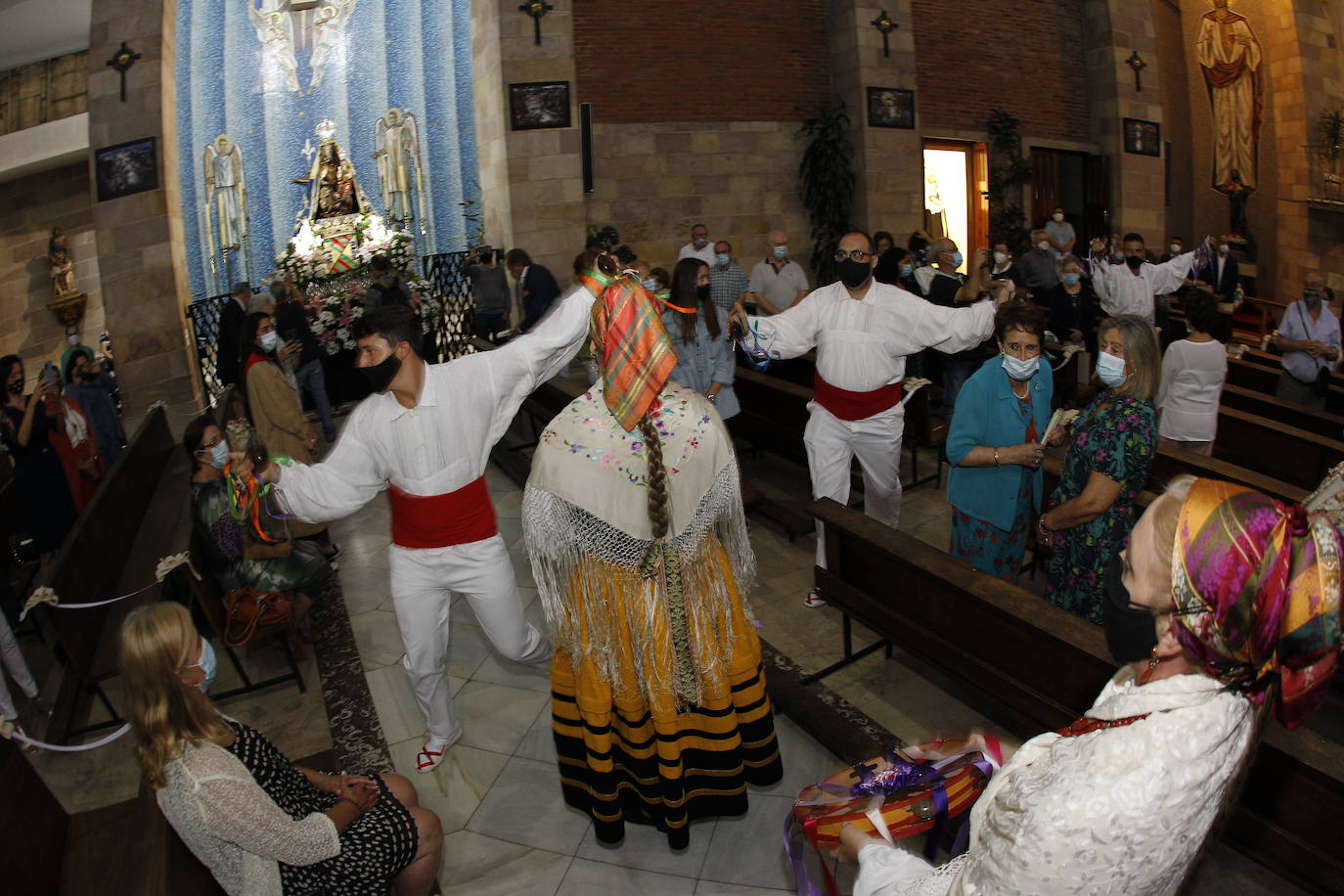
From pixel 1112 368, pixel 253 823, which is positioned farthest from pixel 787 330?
pixel 253 823

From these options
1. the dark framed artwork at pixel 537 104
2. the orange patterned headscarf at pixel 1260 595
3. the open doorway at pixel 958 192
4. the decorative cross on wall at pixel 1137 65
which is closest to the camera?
the orange patterned headscarf at pixel 1260 595

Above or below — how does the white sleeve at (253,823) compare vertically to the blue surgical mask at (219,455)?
below

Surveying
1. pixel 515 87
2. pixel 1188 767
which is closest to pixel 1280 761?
pixel 1188 767

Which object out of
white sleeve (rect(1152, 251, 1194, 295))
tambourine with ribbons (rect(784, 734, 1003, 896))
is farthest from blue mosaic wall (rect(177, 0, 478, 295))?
tambourine with ribbons (rect(784, 734, 1003, 896))

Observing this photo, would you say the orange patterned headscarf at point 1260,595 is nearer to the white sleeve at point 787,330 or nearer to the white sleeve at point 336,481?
the white sleeve at point 336,481

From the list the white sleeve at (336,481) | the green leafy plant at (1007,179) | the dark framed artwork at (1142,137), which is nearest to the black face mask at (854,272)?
the white sleeve at (336,481)

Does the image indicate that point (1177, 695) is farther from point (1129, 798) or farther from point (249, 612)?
point (249, 612)

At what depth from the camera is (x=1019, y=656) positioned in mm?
3148

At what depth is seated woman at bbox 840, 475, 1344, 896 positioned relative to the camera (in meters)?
1.16

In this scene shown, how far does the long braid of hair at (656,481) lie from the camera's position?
275cm

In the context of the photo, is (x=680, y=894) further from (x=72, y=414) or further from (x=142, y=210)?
(x=142, y=210)

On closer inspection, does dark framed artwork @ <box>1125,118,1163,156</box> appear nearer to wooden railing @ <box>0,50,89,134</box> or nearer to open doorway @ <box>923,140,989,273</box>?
open doorway @ <box>923,140,989,273</box>

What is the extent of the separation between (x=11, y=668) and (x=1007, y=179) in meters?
12.8

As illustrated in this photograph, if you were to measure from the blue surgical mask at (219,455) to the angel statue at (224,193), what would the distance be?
28.4 feet
